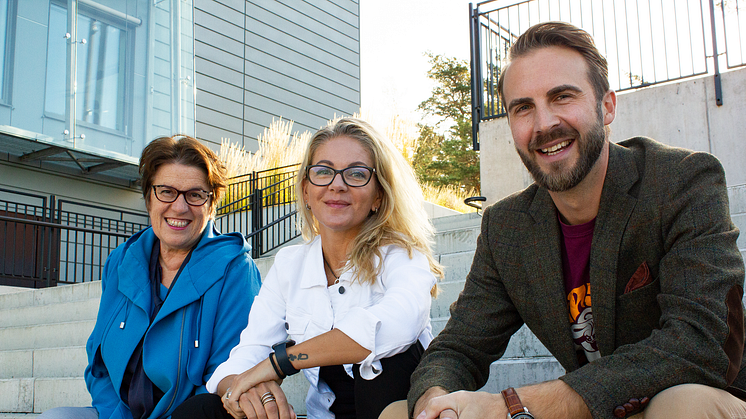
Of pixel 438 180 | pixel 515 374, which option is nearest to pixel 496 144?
pixel 515 374

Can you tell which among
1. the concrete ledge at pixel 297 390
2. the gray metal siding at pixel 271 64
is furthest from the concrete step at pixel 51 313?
the gray metal siding at pixel 271 64

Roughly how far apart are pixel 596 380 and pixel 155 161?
1.76 metres

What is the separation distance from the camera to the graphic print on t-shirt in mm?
1570

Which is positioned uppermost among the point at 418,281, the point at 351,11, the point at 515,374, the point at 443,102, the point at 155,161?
the point at 351,11

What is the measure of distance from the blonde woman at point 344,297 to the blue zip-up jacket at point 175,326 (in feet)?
0.84

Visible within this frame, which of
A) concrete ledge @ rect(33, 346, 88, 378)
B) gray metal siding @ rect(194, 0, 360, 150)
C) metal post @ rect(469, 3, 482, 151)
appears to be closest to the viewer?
concrete ledge @ rect(33, 346, 88, 378)

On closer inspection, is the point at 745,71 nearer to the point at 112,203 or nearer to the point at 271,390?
the point at 271,390

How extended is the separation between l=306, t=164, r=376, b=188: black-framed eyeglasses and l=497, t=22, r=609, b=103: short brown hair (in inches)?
24.8

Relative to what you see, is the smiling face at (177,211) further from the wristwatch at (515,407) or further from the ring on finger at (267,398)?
the wristwatch at (515,407)

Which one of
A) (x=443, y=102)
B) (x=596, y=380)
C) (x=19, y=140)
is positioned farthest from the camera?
(x=443, y=102)

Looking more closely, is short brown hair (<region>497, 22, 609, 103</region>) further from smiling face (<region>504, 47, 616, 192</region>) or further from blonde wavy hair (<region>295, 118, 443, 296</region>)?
blonde wavy hair (<region>295, 118, 443, 296</region>)

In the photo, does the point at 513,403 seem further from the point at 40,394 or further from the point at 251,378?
the point at 40,394

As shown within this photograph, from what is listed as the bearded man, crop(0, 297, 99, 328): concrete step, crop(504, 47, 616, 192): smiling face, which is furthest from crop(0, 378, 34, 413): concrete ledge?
crop(504, 47, 616, 192): smiling face

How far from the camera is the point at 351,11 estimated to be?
14.6 meters
